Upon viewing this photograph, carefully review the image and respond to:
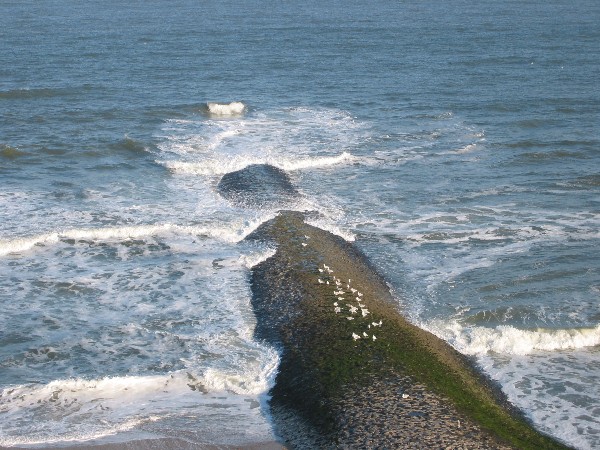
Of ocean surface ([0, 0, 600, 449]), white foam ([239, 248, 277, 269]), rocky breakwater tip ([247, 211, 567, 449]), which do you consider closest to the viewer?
rocky breakwater tip ([247, 211, 567, 449])

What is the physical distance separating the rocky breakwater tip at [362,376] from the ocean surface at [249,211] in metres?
0.48

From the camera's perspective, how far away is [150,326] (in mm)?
16141

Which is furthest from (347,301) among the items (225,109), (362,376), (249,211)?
(225,109)

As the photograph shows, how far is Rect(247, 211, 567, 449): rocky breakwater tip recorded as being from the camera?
1166 cm

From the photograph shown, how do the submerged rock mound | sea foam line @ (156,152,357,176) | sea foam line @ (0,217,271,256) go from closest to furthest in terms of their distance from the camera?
sea foam line @ (0,217,271,256) → the submerged rock mound → sea foam line @ (156,152,357,176)

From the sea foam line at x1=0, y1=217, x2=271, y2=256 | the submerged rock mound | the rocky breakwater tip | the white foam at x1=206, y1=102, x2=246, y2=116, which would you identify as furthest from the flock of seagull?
the white foam at x1=206, y1=102, x2=246, y2=116

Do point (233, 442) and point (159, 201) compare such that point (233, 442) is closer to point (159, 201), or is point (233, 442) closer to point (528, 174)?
point (159, 201)

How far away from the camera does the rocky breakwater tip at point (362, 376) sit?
38.3ft

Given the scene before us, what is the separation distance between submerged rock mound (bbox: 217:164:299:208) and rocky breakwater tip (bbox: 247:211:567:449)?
4876mm

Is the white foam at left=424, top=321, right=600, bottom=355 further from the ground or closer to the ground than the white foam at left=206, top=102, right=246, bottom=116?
closer to the ground

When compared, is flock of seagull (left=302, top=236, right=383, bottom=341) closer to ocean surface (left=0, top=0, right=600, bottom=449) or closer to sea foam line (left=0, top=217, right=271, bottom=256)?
ocean surface (left=0, top=0, right=600, bottom=449)

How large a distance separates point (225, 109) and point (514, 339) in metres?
22.3

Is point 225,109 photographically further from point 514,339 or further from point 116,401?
point 116,401

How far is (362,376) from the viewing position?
1301cm
